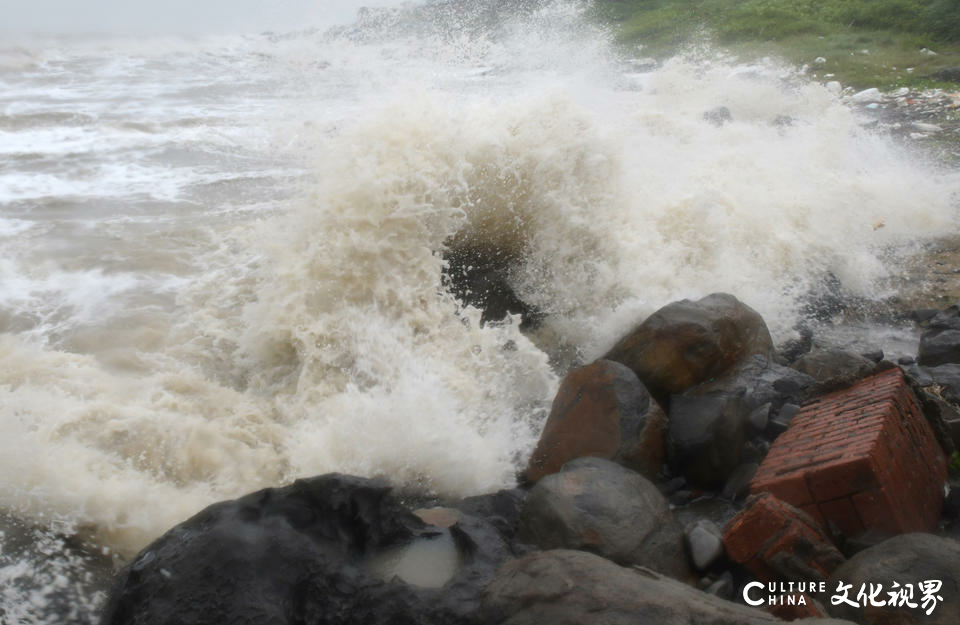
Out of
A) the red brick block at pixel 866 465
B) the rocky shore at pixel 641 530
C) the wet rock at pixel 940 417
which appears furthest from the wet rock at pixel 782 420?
the wet rock at pixel 940 417

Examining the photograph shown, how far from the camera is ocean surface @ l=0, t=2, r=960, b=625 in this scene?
3553 millimetres

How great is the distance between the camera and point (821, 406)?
3402 millimetres

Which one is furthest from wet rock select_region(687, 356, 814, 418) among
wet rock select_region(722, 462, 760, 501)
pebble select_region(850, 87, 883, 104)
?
pebble select_region(850, 87, 883, 104)

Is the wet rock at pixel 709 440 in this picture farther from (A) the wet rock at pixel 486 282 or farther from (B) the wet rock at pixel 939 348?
(A) the wet rock at pixel 486 282

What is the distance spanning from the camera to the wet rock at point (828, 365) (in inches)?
144

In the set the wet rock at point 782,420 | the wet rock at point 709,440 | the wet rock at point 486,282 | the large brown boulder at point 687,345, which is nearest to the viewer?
the wet rock at point 709,440

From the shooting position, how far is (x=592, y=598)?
2.02 metres

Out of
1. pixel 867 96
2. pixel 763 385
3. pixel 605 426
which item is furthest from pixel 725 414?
pixel 867 96

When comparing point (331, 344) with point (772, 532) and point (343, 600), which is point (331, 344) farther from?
point (772, 532)

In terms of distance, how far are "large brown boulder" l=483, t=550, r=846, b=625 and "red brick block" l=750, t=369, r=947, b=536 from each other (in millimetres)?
813

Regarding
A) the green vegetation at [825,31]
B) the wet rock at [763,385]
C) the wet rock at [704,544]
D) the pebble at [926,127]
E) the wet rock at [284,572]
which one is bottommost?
the wet rock at [763,385]

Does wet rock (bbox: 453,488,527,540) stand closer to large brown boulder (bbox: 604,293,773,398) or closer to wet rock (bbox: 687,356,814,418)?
large brown boulder (bbox: 604,293,773,398)

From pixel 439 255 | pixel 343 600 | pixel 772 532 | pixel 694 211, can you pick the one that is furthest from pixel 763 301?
pixel 343 600

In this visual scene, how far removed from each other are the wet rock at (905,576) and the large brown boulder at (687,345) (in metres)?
1.54
